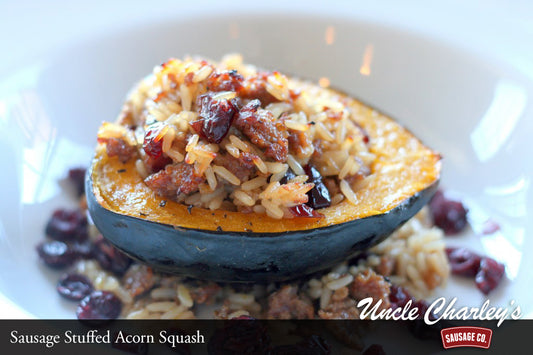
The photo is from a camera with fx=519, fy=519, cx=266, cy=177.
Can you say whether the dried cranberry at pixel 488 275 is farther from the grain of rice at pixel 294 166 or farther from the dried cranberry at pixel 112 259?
the dried cranberry at pixel 112 259

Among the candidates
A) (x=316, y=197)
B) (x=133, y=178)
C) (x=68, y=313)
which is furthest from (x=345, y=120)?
(x=68, y=313)

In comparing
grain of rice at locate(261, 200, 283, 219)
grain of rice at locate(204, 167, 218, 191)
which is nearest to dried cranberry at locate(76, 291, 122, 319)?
grain of rice at locate(204, 167, 218, 191)

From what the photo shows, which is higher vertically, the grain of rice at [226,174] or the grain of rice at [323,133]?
Answer: the grain of rice at [323,133]

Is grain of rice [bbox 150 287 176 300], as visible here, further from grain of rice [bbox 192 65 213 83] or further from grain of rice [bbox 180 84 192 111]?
grain of rice [bbox 192 65 213 83]

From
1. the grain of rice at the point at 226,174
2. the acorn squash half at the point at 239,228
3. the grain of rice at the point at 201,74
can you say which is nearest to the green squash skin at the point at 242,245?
the acorn squash half at the point at 239,228

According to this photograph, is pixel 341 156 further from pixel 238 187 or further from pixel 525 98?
pixel 525 98

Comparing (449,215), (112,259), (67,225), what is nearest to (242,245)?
(112,259)
